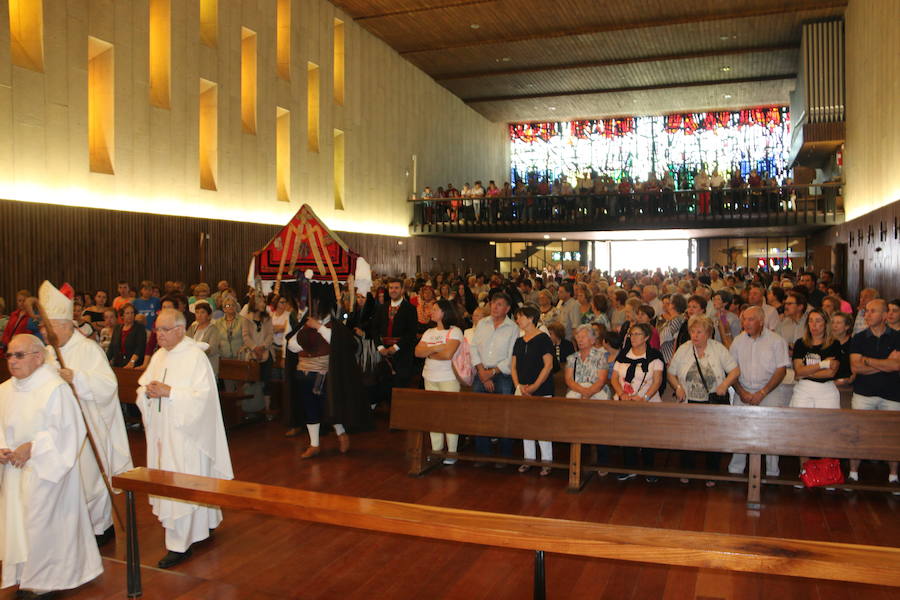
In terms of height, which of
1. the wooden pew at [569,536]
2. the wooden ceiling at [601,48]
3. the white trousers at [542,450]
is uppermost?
the wooden ceiling at [601,48]

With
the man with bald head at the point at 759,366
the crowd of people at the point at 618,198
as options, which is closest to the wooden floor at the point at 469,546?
the man with bald head at the point at 759,366

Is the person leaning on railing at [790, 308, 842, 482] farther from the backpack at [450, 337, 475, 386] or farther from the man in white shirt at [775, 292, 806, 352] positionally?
the backpack at [450, 337, 475, 386]

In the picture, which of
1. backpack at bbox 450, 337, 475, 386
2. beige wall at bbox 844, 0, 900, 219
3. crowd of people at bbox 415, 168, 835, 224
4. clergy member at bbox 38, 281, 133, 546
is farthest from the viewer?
crowd of people at bbox 415, 168, 835, 224

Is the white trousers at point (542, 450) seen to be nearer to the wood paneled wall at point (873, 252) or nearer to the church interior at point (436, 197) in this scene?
the church interior at point (436, 197)

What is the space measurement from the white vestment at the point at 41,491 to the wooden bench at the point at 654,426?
3134 mm

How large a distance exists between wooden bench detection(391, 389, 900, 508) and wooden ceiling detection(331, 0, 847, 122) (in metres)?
15.2

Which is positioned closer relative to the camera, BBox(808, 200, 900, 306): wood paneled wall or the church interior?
the church interior

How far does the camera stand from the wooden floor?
14.5ft

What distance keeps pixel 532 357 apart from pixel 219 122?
36.0 ft

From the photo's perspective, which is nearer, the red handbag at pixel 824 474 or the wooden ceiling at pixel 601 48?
the red handbag at pixel 824 474

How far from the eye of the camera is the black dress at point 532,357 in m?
6.83

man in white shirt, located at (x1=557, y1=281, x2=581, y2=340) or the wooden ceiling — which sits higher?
the wooden ceiling

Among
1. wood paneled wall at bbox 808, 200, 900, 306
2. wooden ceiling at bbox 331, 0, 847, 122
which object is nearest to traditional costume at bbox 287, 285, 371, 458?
wood paneled wall at bbox 808, 200, 900, 306

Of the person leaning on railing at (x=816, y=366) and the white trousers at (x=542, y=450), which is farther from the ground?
the person leaning on railing at (x=816, y=366)
